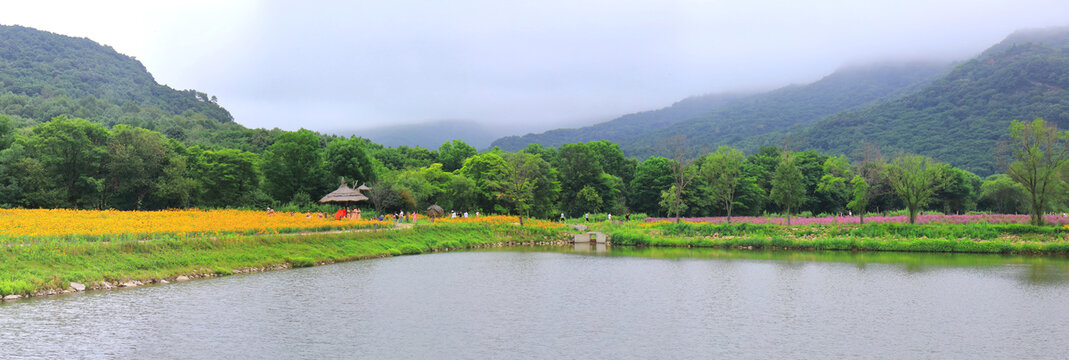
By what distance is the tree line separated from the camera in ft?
155

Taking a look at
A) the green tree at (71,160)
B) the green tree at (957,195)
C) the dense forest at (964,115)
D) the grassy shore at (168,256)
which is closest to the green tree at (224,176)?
the green tree at (71,160)

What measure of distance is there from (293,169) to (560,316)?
5095 cm

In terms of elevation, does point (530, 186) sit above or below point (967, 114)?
below

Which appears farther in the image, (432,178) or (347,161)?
(432,178)

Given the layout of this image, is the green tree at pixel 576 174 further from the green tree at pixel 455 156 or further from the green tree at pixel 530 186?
the green tree at pixel 455 156

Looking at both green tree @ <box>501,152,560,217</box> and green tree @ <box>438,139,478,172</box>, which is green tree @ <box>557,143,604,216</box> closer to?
green tree @ <box>501,152,560,217</box>

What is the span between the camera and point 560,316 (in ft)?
58.5

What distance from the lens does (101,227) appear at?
28328 millimetres

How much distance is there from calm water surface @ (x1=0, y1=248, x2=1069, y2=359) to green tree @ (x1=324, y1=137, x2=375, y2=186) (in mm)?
33997

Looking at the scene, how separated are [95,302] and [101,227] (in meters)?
12.0

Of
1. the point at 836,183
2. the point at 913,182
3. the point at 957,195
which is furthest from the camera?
the point at 836,183

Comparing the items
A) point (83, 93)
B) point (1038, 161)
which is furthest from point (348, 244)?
point (83, 93)

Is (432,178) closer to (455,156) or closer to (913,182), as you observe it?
(455,156)

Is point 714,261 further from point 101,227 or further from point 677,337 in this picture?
point 101,227
